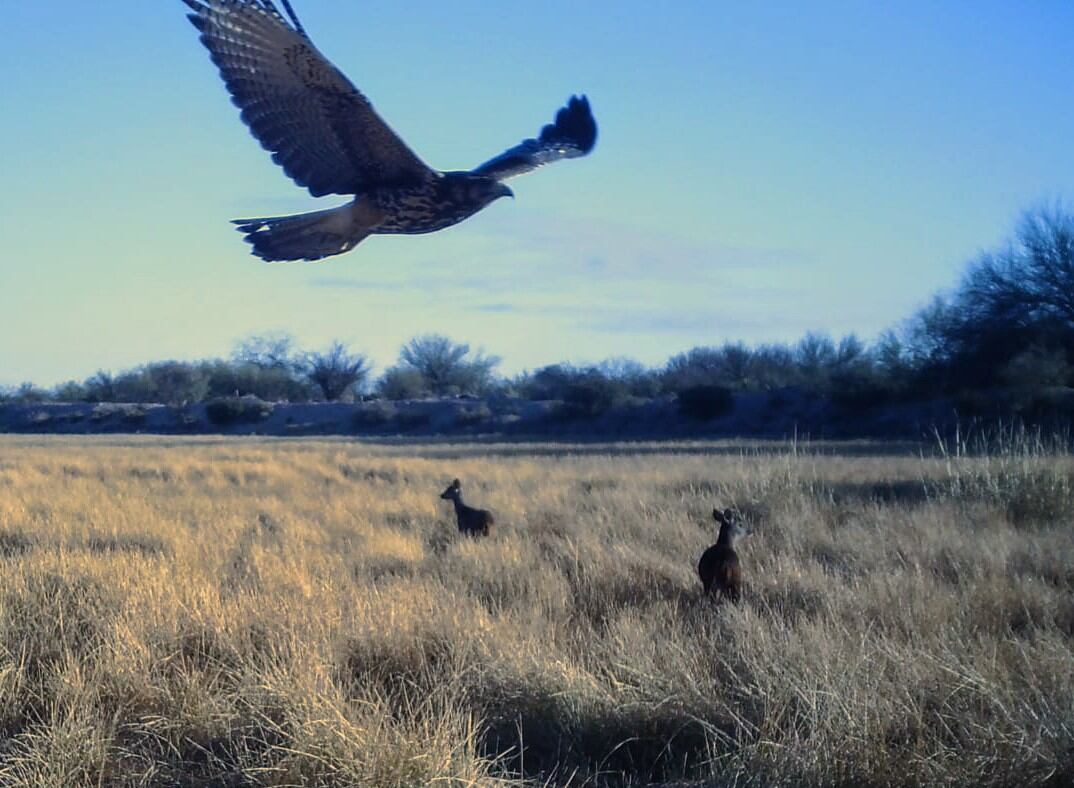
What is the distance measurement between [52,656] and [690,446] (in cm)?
2796

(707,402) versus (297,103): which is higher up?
(297,103)

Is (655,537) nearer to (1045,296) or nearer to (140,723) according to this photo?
(140,723)

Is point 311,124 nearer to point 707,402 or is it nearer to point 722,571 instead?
point 722,571

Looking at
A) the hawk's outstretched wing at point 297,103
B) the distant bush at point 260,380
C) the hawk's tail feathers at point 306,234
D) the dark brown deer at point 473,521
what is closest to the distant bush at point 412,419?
the distant bush at point 260,380

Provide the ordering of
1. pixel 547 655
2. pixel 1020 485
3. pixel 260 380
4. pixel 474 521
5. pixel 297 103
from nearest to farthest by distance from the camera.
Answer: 1. pixel 297 103
2. pixel 547 655
3. pixel 474 521
4. pixel 1020 485
5. pixel 260 380

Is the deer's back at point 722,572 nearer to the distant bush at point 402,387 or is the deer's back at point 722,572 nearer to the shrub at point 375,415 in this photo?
the distant bush at point 402,387

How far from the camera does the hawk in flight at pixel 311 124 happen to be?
11.2ft

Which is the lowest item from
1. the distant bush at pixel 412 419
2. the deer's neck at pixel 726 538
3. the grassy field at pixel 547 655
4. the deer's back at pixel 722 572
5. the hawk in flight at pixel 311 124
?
the grassy field at pixel 547 655

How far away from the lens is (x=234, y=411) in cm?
5316

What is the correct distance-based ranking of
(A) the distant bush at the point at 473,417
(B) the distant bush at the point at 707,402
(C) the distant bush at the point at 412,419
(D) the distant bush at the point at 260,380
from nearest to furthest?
1. (D) the distant bush at the point at 260,380
2. (B) the distant bush at the point at 707,402
3. (A) the distant bush at the point at 473,417
4. (C) the distant bush at the point at 412,419

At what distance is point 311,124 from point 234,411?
168 feet

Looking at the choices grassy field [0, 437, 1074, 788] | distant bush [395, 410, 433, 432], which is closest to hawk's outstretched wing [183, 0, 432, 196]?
grassy field [0, 437, 1074, 788]

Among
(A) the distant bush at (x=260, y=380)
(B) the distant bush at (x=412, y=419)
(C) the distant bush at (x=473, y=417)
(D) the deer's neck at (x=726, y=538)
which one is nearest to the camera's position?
(D) the deer's neck at (x=726, y=538)

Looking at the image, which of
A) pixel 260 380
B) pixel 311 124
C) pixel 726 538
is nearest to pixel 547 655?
pixel 726 538
